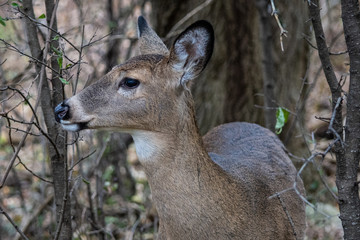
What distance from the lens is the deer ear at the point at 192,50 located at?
12.2 feet

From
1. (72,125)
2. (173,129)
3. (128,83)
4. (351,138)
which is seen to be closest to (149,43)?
(128,83)

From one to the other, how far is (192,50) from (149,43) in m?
0.83

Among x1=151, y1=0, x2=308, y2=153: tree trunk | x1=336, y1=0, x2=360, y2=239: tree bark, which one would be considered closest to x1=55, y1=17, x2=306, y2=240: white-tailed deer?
x1=336, y1=0, x2=360, y2=239: tree bark

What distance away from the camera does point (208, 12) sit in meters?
6.54

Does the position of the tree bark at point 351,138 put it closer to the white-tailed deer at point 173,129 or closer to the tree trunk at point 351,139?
the tree trunk at point 351,139

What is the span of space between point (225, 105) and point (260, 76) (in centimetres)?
50

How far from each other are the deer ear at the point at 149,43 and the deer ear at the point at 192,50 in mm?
691

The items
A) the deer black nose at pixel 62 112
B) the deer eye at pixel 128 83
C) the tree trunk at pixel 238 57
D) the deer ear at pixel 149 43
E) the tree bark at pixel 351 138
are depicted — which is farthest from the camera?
the tree trunk at pixel 238 57

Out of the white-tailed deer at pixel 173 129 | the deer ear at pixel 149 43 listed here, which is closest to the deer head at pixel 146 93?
the white-tailed deer at pixel 173 129

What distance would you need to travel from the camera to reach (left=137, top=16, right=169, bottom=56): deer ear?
4.54m

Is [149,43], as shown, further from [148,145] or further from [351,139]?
[351,139]

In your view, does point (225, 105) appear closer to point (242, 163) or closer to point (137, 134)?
point (242, 163)

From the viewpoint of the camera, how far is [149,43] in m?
4.58

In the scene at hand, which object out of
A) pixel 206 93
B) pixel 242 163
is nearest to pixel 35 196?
pixel 206 93
